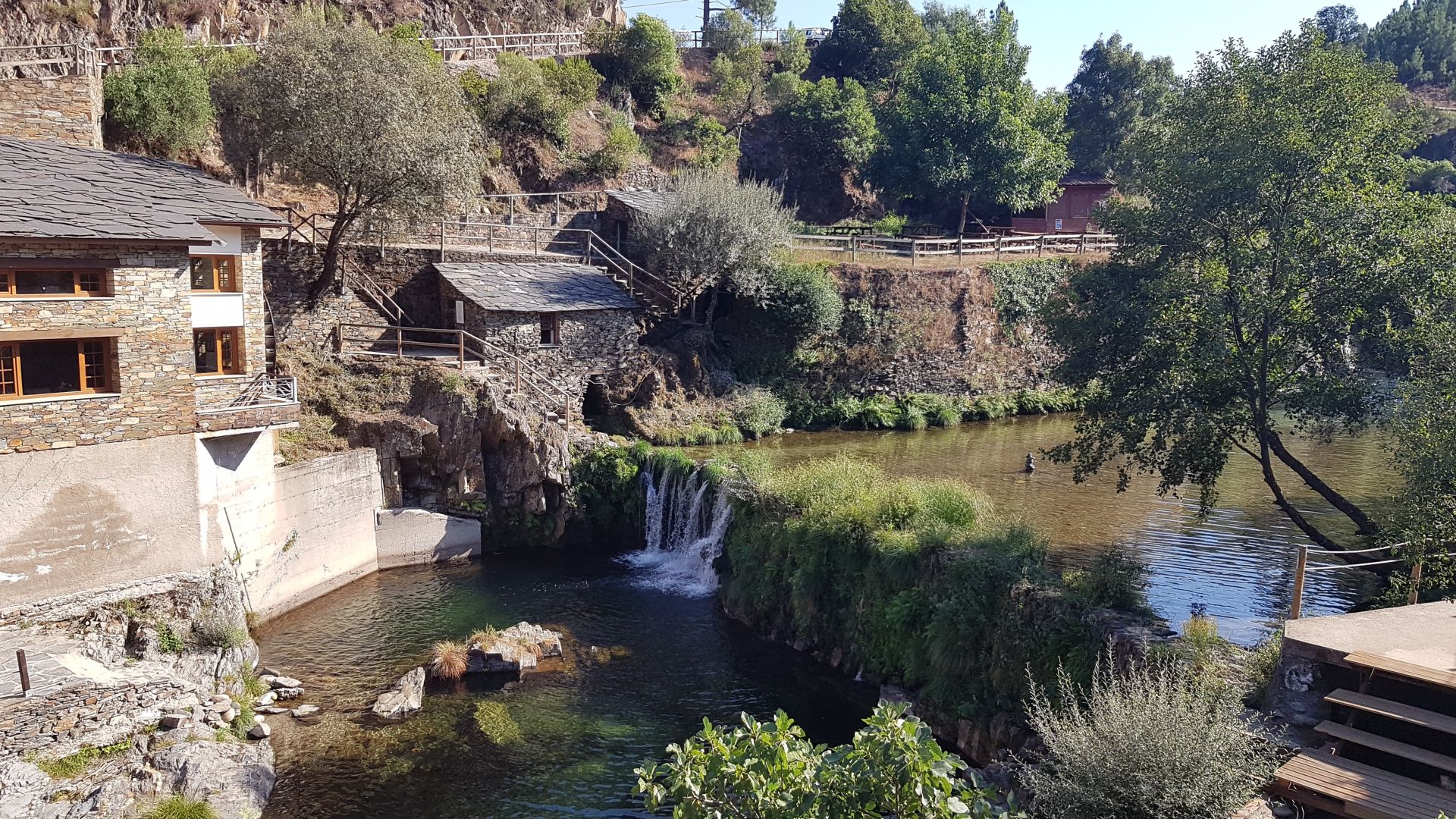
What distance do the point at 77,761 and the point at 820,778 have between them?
12.5 m

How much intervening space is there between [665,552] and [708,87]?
143 feet

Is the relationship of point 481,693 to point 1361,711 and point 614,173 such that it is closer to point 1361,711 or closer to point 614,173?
point 1361,711

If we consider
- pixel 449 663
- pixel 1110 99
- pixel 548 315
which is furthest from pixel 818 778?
pixel 1110 99

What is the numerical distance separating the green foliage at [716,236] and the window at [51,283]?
19561 mm

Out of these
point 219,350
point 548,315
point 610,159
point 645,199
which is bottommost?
point 219,350

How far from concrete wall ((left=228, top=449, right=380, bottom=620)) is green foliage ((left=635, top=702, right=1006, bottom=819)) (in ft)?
54.0

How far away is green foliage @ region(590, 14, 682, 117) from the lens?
55.1 metres

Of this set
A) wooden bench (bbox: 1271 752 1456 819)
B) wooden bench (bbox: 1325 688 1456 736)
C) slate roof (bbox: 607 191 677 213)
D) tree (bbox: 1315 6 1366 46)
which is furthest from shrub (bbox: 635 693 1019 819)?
tree (bbox: 1315 6 1366 46)

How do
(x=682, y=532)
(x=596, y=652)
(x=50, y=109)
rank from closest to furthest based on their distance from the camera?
(x=596, y=652) → (x=50, y=109) → (x=682, y=532)

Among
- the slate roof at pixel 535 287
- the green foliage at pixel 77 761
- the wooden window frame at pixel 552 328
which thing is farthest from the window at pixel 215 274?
the wooden window frame at pixel 552 328

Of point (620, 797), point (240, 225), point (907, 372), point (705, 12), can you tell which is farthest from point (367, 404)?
point (705, 12)

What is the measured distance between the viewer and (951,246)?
150 ft

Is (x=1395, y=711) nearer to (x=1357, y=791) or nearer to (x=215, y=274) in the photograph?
(x=1357, y=791)

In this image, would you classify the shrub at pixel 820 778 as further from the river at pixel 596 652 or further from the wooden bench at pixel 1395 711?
the river at pixel 596 652
